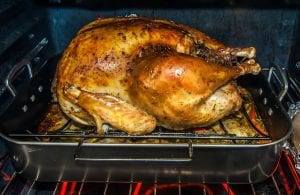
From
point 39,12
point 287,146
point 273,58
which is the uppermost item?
point 39,12

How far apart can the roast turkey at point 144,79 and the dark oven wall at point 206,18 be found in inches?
20.4

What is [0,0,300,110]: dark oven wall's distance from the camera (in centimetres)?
Answer: 247

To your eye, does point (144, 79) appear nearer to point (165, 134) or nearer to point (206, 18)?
point (165, 134)

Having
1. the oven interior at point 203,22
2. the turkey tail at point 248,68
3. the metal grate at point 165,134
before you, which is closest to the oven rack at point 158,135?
the metal grate at point 165,134

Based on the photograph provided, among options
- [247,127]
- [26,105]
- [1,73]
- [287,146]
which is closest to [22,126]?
[26,105]

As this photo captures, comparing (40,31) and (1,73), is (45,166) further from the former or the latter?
(40,31)

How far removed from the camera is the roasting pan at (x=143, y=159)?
5.48ft

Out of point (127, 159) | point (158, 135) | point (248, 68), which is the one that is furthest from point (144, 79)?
point (248, 68)

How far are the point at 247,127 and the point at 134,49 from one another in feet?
2.50

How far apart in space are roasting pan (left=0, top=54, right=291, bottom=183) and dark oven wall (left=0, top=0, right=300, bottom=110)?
690mm

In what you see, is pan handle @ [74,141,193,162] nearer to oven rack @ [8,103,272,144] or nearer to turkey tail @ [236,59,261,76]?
oven rack @ [8,103,272,144]

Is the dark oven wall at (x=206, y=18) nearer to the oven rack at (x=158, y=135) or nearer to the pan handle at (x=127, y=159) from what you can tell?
the oven rack at (x=158, y=135)

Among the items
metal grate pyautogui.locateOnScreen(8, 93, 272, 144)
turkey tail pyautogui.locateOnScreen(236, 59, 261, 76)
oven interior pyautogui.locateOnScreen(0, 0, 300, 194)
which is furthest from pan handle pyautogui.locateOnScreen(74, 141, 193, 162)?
oven interior pyautogui.locateOnScreen(0, 0, 300, 194)

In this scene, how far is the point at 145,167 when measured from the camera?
176 centimetres
